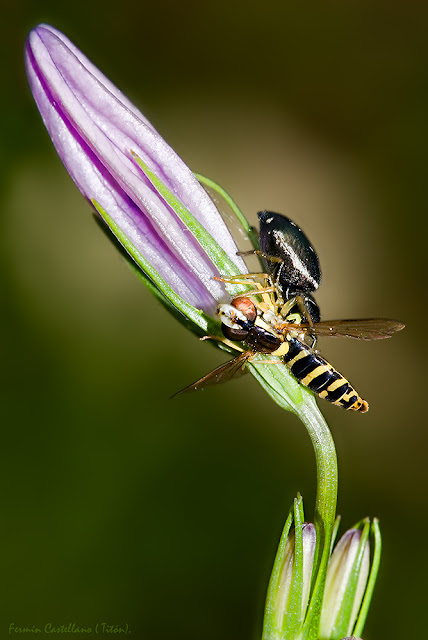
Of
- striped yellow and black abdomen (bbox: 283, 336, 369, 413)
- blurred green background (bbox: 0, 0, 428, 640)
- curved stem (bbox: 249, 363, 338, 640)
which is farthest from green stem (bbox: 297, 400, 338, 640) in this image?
blurred green background (bbox: 0, 0, 428, 640)

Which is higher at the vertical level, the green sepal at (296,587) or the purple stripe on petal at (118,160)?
the purple stripe on petal at (118,160)

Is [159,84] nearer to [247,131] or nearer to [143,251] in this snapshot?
[247,131]

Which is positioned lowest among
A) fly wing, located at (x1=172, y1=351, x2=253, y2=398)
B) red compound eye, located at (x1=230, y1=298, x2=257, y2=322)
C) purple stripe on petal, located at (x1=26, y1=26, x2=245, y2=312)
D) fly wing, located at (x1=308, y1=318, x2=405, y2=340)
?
fly wing, located at (x1=172, y1=351, x2=253, y2=398)

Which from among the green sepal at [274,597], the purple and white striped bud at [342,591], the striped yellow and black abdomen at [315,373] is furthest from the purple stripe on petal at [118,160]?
the purple and white striped bud at [342,591]

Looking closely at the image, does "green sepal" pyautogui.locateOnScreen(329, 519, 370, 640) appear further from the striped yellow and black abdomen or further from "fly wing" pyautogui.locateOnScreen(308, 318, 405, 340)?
"fly wing" pyautogui.locateOnScreen(308, 318, 405, 340)

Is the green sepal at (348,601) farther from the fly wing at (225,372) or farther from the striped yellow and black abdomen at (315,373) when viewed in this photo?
the fly wing at (225,372)

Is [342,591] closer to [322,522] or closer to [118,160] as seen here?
[322,522]
